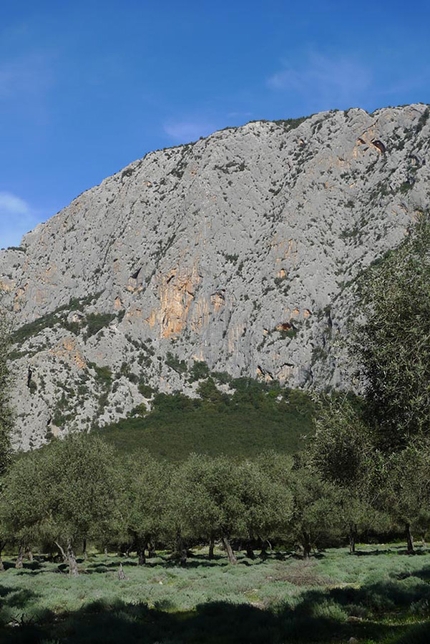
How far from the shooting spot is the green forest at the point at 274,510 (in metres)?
14.5

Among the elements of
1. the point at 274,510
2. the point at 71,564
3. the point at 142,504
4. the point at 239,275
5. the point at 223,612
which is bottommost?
the point at 71,564

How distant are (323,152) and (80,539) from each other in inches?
6706

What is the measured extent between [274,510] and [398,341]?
3933cm

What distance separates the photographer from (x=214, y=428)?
12644 cm

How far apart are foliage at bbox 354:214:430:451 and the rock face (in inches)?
4526

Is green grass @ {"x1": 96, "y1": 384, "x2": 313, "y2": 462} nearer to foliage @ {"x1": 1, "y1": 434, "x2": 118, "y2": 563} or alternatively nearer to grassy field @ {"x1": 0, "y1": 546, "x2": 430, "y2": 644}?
foliage @ {"x1": 1, "y1": 434, "x2": 118, "y2": 563}

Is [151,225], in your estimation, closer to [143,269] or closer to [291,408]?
[143,269]

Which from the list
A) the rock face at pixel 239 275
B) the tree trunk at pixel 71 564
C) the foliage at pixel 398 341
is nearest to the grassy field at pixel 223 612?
the foliage at pixel 398 341

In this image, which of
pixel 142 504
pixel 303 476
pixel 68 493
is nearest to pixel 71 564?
pixel 68 493

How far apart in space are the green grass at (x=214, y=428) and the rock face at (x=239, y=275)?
361 inches

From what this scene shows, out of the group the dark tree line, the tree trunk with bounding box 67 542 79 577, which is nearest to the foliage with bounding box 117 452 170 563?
the dark tree line

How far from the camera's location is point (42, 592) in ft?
81.8

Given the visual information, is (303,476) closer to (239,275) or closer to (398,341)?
(398,341)

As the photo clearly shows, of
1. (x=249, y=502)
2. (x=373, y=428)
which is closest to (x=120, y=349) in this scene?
(x=249, y=502)
